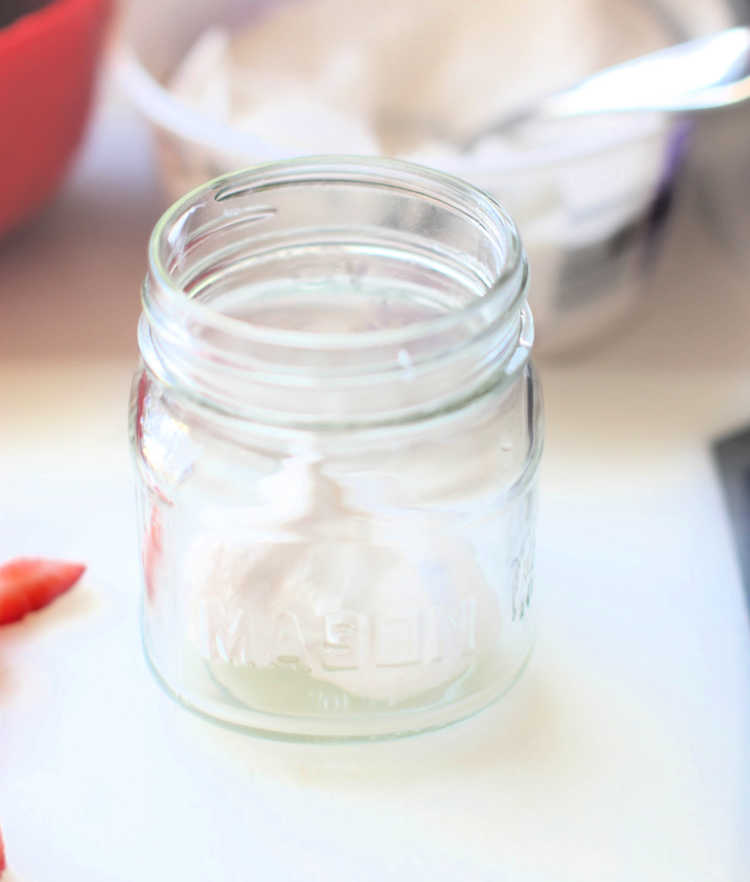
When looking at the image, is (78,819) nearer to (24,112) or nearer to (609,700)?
(609,700)

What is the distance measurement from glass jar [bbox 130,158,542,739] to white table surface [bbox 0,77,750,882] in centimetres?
2

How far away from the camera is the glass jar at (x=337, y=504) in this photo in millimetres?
515

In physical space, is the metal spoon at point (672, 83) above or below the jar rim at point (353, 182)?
above

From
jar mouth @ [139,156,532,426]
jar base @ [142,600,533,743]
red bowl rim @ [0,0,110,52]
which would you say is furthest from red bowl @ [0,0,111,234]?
jar base @ [142,600,533,743]

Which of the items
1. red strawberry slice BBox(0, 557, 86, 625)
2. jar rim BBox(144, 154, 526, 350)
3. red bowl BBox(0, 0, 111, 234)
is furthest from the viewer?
red bowl BBox(0, 0, 111, 234)

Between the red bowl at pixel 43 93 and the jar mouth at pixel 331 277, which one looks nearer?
the jar mouth at pixel 331 277

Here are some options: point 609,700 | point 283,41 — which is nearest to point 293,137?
point 283,41

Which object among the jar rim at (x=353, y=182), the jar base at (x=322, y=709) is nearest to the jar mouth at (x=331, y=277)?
the jar rim at (x=353, y=182)

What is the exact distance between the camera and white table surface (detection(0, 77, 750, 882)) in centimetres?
52

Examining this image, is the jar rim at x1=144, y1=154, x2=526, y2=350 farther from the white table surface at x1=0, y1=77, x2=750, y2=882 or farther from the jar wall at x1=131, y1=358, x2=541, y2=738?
the white table surface at x1=0, y1=77, x2=750, y2=882

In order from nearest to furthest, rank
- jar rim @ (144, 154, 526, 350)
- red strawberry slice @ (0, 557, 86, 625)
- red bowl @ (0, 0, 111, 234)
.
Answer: jar rim @ (144, 154, 526, 350) < red strawberry slice @ (0, 557, 86, 625) < red bowl @ (0, 0, 111, 234)

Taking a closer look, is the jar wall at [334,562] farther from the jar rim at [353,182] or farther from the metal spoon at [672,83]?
the metal spoon at [672,83]

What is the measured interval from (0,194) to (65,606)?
0.29m

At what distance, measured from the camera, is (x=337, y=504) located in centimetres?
54
